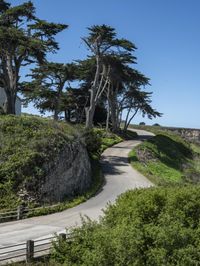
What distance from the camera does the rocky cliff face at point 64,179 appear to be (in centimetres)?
3145

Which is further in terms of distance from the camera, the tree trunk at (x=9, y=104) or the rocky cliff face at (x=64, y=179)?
the tree trunk at (x=9, y=104)

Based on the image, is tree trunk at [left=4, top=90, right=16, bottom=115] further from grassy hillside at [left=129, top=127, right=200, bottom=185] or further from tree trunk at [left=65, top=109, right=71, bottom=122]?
tree trunk at [left=65, top=109, right=71, bottom=122]

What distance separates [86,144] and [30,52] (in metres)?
9.24

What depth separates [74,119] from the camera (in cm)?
7212

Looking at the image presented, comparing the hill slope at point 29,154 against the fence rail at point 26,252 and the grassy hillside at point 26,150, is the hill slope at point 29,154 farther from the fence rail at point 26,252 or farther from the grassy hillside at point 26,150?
the fence rail at point 26,252

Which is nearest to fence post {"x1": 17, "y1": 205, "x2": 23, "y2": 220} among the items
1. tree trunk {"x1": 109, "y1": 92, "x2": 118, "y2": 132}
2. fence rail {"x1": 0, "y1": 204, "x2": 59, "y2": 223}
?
fence rail {"x1": 0, "y1": 204, "x2": 59, "y2": 223}

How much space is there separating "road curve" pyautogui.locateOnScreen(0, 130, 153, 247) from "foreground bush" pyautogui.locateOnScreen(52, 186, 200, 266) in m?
1.84

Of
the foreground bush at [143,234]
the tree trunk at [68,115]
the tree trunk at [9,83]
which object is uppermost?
the tree trunk at [9,83]

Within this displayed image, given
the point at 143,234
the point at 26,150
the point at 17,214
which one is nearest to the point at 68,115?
the point at 26,150

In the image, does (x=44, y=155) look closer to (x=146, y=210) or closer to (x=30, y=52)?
(x=30, y=52)

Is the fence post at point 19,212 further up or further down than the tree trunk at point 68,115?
further down

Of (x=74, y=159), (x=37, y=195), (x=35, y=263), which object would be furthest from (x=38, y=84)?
(x=35, y=263)

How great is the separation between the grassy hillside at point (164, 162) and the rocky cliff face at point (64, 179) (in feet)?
20.8

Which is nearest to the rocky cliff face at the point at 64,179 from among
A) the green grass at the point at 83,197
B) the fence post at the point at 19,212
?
the green grass at the point at 83,197
